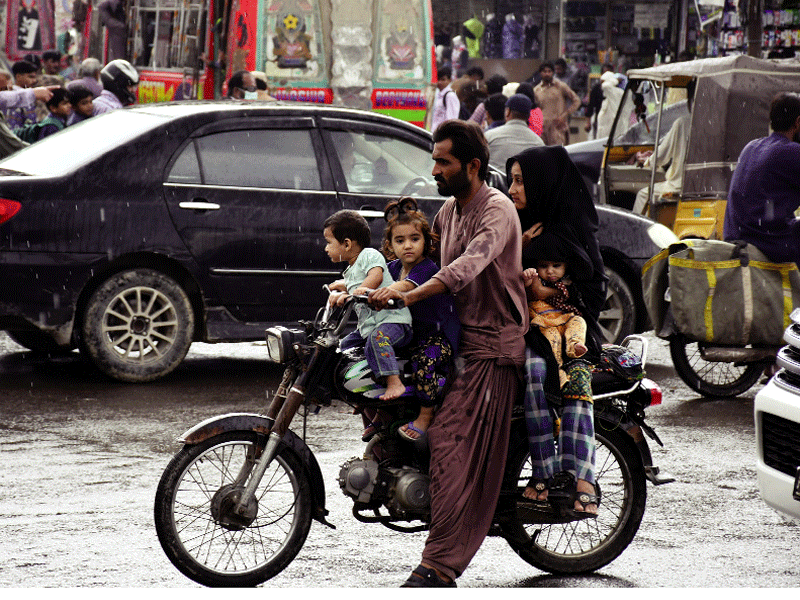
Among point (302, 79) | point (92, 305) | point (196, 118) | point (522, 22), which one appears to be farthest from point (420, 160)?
point (522, 22)

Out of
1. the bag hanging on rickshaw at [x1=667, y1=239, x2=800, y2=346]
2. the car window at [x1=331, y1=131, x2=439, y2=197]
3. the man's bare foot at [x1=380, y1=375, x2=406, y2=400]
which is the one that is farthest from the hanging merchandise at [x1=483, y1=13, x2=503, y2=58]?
the man's bare foot at [x1=380, y1=375, x2=406, y2=400]

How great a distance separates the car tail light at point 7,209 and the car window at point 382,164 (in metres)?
2.13

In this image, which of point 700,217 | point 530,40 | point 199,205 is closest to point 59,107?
point 199,205

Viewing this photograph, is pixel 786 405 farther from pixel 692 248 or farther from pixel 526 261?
pixel 692 248

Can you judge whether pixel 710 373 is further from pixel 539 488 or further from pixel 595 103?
pixel 595 103

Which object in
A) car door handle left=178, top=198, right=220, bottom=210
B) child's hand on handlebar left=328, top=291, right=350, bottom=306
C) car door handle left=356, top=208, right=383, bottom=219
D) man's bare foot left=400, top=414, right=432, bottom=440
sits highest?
child's hand on handlebar left=328, top=291, right=350, bottom=306

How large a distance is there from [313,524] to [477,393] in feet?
4.28

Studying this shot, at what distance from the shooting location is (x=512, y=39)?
31.4 meters

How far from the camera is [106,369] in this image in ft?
27.8

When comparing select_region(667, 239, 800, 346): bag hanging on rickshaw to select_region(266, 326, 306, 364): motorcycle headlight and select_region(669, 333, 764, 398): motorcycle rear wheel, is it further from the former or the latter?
select_region(266, 326, 306, 364): motorcycle headlight

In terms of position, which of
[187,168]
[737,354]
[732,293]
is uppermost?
[187,168]

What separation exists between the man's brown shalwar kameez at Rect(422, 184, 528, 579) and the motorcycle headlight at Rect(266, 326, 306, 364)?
54 centimetres

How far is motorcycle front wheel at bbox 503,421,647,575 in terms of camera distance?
195 inches

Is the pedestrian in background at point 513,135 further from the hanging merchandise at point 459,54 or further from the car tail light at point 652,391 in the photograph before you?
the hanging merchandise at point 459,54
